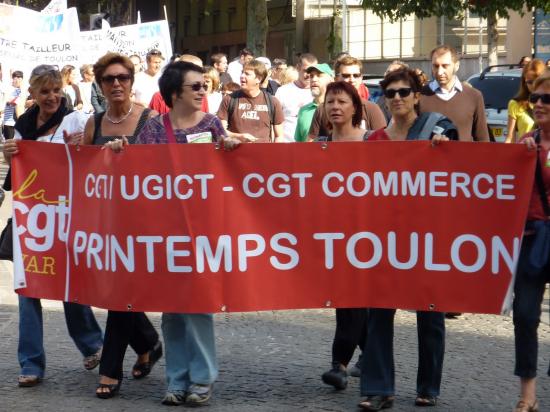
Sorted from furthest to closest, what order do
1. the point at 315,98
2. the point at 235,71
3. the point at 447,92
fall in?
1. the point at 235,71
2. the point at 315,98
3. the point at 447,92

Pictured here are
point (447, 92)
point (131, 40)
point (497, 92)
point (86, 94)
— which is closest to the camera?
point (447, 92)

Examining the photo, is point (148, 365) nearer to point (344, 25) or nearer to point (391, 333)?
point (391, 333)

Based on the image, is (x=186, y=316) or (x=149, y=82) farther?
(x=149, y=82)

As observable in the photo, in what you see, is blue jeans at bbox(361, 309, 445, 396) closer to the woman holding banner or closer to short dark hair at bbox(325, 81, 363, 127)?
the woman holding banner

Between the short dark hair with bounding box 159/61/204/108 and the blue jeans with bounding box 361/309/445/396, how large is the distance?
4.96ft

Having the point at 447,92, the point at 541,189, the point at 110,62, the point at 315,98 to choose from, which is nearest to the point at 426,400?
the point at 541,189

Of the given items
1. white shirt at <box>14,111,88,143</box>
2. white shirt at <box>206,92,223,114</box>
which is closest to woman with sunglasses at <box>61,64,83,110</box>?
white shirt at <box>206,92,223,114</box>

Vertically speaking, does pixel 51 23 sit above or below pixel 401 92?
above

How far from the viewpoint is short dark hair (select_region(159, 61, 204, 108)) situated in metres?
6.93

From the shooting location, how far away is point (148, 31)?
23.2 m

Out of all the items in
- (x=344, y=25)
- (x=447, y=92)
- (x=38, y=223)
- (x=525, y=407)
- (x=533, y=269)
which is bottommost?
(x=525, y=407)

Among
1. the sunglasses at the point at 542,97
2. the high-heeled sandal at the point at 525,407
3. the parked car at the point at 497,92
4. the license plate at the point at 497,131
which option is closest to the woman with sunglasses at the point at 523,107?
the sunglasses at the point at 542,97

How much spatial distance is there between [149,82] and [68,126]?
8.34 metres

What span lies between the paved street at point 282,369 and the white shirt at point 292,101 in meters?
4.22
